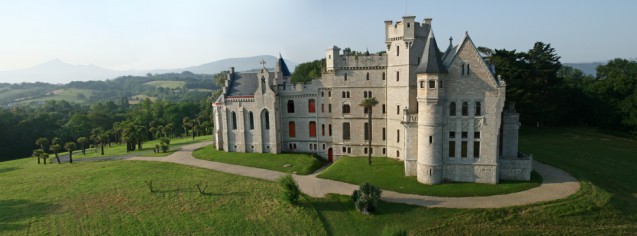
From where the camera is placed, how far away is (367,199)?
28.4 m

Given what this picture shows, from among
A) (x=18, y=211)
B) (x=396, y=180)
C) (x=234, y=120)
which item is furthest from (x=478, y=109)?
(x=18, y=211)

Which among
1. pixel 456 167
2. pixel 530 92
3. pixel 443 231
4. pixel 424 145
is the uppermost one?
pixel 530 92

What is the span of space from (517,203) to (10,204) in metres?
45.6

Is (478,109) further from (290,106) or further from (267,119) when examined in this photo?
(267,119)

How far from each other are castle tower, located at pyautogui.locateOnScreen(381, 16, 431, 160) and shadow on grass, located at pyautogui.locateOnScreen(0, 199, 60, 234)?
3385 centimetres

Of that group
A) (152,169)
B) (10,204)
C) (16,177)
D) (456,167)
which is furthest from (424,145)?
(16,177)

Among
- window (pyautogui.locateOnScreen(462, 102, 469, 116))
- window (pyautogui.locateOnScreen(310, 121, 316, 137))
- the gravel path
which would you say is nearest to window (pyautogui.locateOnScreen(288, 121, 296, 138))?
window (pyautogui.locateOnScreen(310, 121, 316, 137))

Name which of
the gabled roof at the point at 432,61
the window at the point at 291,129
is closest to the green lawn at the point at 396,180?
the window at the point at 291,129

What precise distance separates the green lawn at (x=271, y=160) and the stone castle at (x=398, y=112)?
1.72m

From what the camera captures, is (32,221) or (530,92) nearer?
(32,221)

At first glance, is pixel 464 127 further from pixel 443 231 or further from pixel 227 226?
pixel 227 226

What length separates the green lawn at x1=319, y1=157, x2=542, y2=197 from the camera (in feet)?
102

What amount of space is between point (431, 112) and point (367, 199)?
10.5 metres

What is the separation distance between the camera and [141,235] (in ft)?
86.7
